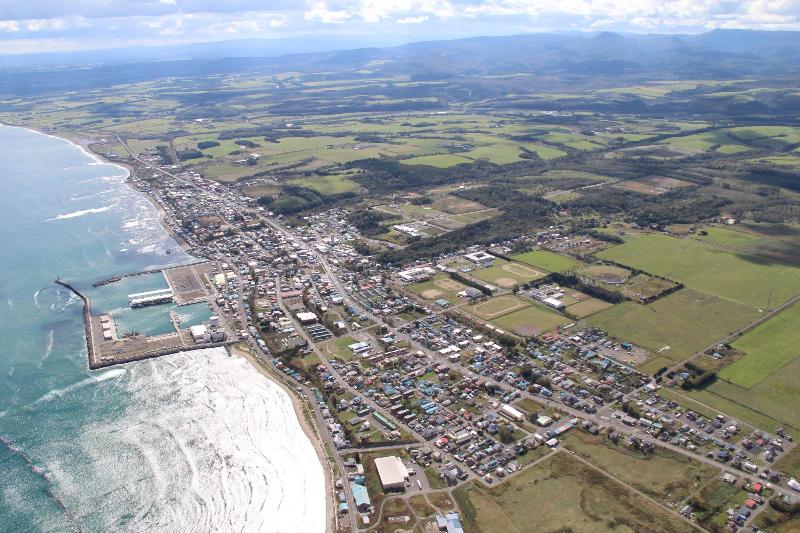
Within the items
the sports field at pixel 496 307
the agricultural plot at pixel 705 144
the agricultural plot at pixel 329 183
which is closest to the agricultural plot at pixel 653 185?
the agricultural plot at pixel 705 144

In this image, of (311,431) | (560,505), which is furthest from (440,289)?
(560,505)

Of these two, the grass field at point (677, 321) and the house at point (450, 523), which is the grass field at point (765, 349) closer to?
the grass field at point (677, 321)

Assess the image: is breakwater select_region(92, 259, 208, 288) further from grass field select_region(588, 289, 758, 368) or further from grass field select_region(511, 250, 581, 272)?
grass field select_region(588, 289, 758, 368)

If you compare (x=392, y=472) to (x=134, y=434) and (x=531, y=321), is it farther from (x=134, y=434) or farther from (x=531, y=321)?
(x=531, y=321)

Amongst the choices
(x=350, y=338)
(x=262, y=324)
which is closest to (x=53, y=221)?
(x=262, y=324)

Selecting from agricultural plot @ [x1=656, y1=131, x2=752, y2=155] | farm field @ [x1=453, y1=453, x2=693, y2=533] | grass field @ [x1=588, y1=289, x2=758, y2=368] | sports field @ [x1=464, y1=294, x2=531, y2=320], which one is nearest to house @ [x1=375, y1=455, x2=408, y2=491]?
farm field @ [x1=453, y1=453, x2=693, y2=533]
